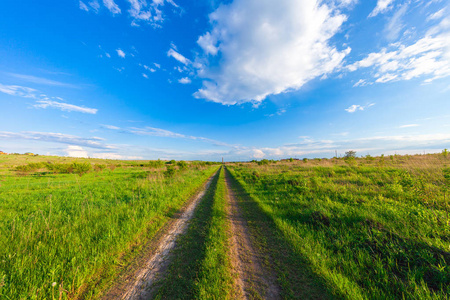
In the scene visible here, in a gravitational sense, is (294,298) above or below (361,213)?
below

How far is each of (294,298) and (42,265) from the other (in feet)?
19.0

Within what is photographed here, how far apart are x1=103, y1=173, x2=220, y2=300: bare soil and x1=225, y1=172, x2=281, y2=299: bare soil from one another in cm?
196

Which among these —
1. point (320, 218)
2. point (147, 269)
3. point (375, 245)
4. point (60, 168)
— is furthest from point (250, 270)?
point (60, 168)

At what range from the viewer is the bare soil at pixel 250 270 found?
3.07 m

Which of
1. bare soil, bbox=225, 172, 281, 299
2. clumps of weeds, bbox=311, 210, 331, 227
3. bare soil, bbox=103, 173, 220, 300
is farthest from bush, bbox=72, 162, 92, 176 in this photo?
clumps of weeds, bbox=311, 210, 331, 227

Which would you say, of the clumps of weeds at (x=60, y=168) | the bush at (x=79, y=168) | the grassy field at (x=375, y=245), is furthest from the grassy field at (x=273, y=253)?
the clumps of weeds at (x=60, y=168)

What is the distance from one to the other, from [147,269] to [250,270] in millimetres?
2689

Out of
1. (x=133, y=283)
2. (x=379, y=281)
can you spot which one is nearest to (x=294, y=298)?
(x=379, y=281)

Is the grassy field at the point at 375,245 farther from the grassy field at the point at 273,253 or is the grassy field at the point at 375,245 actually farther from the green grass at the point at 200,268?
the green grass at the point at 200,268

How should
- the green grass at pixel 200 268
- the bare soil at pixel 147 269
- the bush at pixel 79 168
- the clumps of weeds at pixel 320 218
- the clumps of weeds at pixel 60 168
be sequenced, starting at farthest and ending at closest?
the bush at pixel 79 168
the clumps of weeds at pixel 60 168
the clumps of weeds at pixel 320 218
the bare soil at pixel 147 269
the green grass at pixel 200 268

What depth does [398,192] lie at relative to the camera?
776 cm

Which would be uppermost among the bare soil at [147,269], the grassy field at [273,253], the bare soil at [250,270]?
the grassy field at [273,253]

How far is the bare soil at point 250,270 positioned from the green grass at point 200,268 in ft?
0.80

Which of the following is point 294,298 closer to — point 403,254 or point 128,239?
point 403,254
